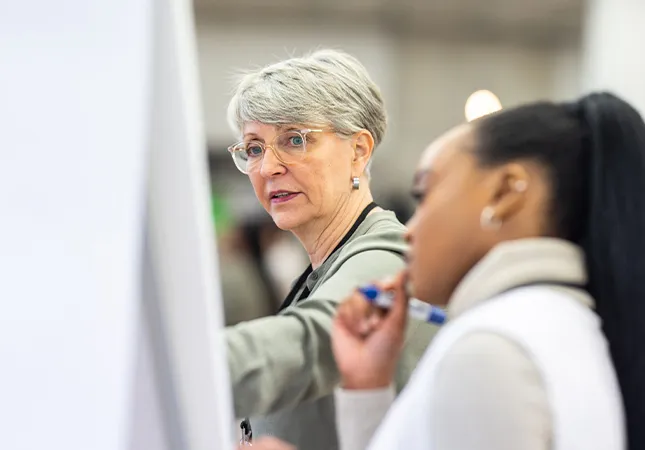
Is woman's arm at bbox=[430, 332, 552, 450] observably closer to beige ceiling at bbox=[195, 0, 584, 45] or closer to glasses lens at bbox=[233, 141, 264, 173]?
glasses lens at bbox=[233, 141, 264, 173]

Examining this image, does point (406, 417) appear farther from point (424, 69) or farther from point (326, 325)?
point (424, 69)

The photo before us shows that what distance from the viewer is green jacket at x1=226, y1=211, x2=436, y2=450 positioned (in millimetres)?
713

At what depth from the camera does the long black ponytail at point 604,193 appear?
→ 1.93 feet

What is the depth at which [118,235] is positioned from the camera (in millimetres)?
609

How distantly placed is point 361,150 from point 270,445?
11.5 inches

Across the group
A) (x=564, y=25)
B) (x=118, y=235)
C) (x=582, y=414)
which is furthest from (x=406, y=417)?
(x=564, y=25)

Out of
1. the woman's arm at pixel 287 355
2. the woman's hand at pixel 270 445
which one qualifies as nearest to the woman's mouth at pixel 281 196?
the woman's arm at pixel 287 355

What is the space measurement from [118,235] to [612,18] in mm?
1251

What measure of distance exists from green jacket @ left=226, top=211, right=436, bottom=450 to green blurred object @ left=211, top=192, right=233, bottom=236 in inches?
5.8

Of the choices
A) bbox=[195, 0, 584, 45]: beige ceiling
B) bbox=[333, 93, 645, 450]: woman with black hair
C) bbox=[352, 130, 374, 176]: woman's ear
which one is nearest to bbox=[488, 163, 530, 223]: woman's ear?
bbox=[333, 93, 645, 450]: woman with black hair

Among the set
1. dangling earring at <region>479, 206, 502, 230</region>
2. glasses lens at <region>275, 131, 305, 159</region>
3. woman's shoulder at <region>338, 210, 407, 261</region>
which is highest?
glasses lens at <region>275, 131, 305, 159</region>

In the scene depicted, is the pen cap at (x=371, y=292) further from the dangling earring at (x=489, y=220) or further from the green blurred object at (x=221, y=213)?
the green blurred object at (x=221, y=213)

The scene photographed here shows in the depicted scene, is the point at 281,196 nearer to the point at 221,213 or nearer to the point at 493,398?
Result: the point at 221,213

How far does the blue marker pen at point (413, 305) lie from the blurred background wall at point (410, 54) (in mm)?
140
